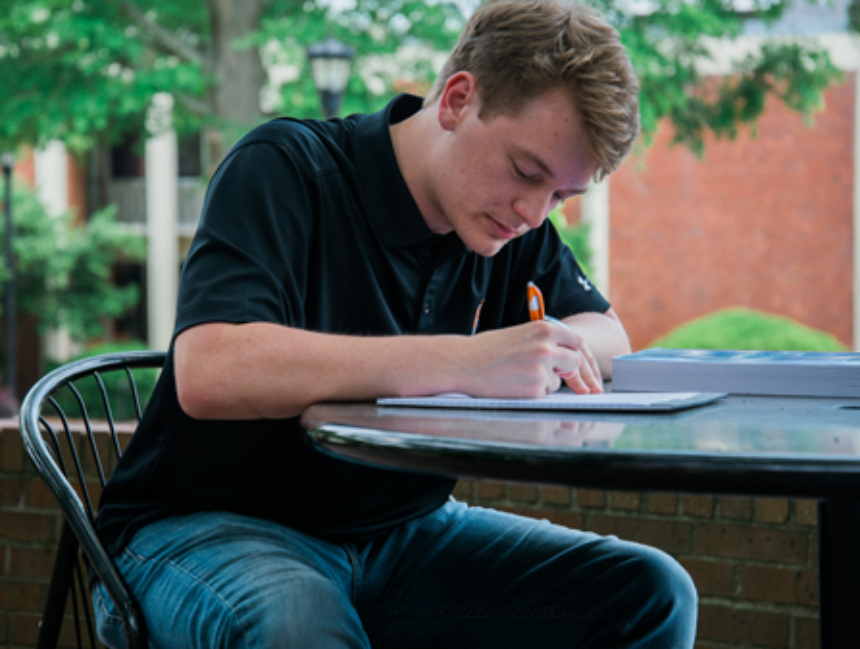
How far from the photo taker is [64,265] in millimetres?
17656

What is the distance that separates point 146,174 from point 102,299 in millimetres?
4368

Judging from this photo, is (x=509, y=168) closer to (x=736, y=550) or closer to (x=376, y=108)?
(x=736, y=550)

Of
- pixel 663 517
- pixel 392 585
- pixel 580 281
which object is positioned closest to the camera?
pixel 392 585

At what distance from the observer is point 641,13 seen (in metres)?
10.5

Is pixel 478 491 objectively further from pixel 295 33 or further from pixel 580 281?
pixel 295 33

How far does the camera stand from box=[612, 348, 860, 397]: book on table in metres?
1.59

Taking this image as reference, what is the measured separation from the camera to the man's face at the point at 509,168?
161cm

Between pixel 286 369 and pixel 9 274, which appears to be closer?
pixel 286 369

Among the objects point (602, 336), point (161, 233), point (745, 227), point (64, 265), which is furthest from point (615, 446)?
point (161, 233)

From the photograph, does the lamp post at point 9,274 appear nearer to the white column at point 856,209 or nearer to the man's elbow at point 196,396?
the white column at point 856,209

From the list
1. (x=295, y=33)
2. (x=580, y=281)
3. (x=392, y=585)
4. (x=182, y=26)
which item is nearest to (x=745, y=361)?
(x=580, y=281)

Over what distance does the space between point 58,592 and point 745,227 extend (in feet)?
56.0

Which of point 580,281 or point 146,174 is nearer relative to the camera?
point 580,281

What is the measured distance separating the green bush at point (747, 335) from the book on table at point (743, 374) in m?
9.54
